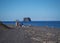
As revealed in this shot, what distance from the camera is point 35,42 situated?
13719 mm

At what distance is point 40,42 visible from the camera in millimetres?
13672

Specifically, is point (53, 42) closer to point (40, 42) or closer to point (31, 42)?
point (40, 42)

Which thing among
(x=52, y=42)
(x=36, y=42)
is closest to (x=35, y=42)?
(x=36, y=42)

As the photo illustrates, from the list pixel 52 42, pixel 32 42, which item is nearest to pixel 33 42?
pixel 32 42

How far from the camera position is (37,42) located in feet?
44.9

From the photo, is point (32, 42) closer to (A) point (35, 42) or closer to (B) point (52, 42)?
(A) point (35, 42)

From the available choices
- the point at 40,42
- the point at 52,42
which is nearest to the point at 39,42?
the point at 40,42

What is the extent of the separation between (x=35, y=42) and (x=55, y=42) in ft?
6.47

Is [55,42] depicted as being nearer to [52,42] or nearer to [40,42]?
[52,42]

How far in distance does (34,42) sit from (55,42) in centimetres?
208

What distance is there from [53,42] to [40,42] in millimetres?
1291

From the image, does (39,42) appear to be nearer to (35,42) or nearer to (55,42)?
(35,42)

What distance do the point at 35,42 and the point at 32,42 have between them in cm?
30

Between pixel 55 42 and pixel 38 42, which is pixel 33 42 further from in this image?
pixel 55 42
